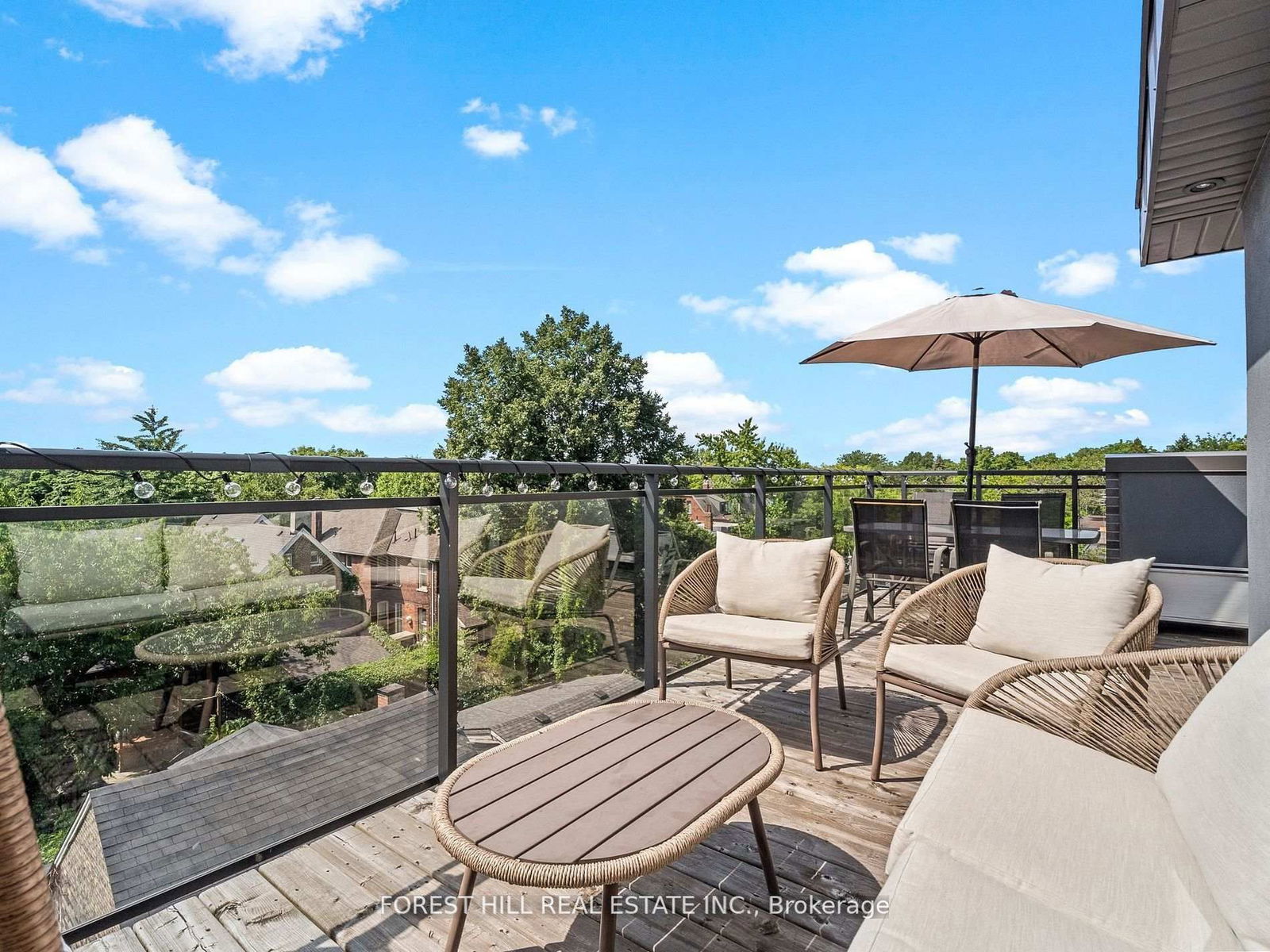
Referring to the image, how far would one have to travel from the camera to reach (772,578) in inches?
131

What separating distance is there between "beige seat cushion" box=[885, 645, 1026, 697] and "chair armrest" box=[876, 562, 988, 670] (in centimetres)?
10

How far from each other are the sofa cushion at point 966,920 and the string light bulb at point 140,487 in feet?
6.50

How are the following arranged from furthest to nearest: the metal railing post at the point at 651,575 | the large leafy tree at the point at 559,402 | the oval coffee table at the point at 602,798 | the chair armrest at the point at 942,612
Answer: the large leafy tree at the point at 559,402 → the metal railing post at the point at 651,575 → the chair armrest at the point at 942,612 → the oval coffee table at the point at 602,798

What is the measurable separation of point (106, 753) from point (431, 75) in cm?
2046

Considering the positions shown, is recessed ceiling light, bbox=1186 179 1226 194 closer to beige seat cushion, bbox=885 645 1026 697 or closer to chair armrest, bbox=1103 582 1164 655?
chair armrest, bbox=1103 582 1164 655

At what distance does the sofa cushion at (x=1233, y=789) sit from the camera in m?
1.10

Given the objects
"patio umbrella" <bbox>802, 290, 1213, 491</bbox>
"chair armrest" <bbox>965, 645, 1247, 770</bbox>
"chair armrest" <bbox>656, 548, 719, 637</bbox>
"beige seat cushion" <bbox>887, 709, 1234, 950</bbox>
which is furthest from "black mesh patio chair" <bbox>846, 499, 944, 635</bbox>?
"beige seat cushion" <bbox>887, 709, 1234, 950</bbox>

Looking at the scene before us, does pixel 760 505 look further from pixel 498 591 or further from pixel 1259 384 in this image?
pixel 1259 384

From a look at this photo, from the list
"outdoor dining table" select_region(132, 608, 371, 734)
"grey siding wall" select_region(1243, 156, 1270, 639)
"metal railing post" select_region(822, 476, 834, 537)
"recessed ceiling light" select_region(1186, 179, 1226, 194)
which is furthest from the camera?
"metal railing post" select_region(822, 476, 834, 537)

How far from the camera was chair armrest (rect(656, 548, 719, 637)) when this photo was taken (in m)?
3.39

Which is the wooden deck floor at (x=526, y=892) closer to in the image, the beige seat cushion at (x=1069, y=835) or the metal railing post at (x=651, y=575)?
the beige seat cushion at (x=1069, y=835)

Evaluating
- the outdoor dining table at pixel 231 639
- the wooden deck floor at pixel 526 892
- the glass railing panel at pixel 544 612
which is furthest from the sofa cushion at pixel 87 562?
the glass railing panel at pixel 544 612

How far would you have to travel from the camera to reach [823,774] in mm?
2730

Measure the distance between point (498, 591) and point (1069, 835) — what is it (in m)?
2.12
